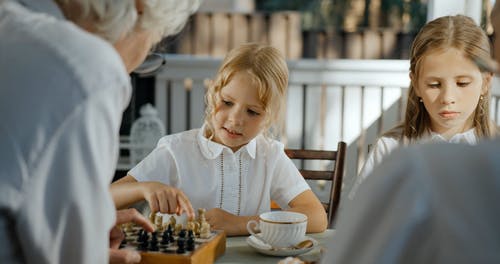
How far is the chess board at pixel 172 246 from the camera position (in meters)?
1.17

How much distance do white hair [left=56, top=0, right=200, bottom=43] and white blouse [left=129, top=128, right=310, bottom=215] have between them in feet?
2.76

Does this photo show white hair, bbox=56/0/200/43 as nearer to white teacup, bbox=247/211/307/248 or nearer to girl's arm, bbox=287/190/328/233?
white teacup, bbox=247/211/307/248

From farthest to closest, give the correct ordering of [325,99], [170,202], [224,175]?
[325,99] → [224,175] → [170,202]

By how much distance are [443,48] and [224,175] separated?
31.0 inches

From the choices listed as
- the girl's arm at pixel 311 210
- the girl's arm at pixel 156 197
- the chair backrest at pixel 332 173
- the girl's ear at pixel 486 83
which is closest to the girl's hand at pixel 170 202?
the girl's arm at pixel 156 197

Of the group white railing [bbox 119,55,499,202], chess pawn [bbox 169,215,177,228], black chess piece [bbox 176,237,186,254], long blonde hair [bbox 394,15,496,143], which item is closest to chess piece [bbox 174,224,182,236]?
chess pawn [bbox 169,215,177,228]

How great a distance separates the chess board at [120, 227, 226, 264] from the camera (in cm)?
117

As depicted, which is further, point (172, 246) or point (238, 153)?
point (238, 153)

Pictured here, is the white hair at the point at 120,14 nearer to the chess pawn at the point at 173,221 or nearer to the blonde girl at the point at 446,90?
the chess pawn at the point at 173,221

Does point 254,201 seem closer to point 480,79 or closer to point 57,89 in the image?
point 480,79

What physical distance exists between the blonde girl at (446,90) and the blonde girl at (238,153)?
0.85 feet

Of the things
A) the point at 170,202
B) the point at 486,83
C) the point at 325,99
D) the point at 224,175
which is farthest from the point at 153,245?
the point at 325,99

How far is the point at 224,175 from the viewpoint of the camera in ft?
6.34

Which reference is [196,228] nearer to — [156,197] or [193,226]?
[193,226]
